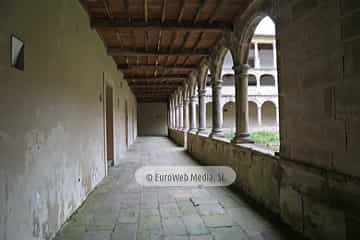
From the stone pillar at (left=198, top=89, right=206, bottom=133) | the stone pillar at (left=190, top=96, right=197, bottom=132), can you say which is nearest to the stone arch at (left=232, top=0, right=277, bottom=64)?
the stone pillar at (left=198, top=89, right=206, bottom=133)

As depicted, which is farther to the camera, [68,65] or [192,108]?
[192,108]

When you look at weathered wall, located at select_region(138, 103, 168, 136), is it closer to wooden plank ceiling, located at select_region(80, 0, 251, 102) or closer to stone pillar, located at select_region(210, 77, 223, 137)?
stone pillar, located at select_region(210, 77, 223, 137)

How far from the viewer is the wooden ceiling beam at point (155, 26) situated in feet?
13.3

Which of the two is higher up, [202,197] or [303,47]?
[303,47]

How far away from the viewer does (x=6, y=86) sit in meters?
1.67

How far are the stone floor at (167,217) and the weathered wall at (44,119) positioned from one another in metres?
0.30

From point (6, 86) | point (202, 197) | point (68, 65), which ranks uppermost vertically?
point (68, 65)

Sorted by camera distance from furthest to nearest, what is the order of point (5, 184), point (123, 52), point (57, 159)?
1. point (123, 52)
2. point (57, 159)
3. point (5, 184)

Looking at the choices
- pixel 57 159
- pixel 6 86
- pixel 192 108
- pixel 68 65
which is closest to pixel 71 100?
pixel 68 65

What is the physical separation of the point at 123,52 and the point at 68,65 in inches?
110

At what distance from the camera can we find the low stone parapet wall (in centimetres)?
182

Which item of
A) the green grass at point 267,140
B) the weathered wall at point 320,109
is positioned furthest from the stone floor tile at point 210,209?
the green grass at point 267,140

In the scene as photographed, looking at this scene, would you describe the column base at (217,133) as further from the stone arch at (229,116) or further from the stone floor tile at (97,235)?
the stone arch at (229,116)

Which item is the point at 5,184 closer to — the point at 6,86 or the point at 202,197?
the point at 6,86
